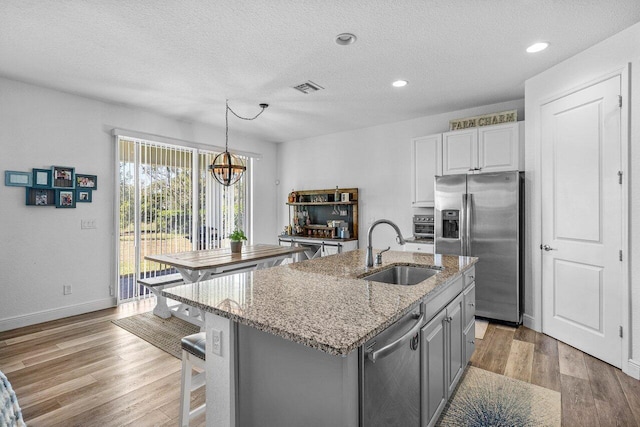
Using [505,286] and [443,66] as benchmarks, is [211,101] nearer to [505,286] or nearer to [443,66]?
[443,66]

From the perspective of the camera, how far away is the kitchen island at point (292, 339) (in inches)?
42.9

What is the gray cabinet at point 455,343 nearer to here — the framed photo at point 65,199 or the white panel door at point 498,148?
the white panel door at point 498,148

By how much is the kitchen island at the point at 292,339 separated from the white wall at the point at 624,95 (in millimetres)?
1846

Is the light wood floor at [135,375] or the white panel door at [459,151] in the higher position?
the white panel door at [459,151]

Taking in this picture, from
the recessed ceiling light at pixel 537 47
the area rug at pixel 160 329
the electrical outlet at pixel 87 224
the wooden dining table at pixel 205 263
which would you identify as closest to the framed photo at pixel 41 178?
the electrical outlet at pixel 87 224

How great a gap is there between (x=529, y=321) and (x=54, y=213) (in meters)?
5.56

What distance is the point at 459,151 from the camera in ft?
13.5

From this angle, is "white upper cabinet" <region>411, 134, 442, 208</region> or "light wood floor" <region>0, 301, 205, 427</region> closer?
"light wood floor" <region>0, 301, 205, 427</region>

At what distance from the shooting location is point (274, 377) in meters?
1.27

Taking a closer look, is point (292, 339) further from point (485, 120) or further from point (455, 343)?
point (485, 120)

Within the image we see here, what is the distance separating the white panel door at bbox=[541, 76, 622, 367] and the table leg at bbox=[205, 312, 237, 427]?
3.07m

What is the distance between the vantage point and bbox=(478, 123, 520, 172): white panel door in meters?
3.70

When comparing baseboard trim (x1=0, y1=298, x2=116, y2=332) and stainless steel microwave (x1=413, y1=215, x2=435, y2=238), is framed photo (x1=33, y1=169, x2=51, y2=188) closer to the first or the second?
baseboard trim (x1=0, y1=298, x2=116, y2=332)

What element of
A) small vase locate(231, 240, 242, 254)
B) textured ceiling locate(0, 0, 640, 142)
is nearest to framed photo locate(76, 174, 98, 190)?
textured ceiling locate(0, 0, 640, 142)
